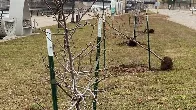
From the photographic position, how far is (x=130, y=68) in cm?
1256

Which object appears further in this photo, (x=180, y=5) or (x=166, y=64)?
(x=180, y=5)

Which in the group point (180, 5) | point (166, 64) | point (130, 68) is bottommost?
point (180, 5)

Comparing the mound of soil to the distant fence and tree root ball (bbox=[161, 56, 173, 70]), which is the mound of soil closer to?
tree root ball (bbox=[161, 56, 173, 70])

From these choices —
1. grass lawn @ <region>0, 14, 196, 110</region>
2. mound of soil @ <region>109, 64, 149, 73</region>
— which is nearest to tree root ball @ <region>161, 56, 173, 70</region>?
grass lawn @ <region>0, 14, 196, 110</region>

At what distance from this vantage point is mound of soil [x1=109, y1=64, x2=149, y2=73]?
12.1 m

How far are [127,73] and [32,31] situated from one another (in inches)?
639

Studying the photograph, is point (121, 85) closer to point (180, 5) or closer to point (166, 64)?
point (166, 64)

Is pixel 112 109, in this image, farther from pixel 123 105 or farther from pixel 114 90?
pixel 114 90

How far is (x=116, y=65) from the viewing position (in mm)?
13273

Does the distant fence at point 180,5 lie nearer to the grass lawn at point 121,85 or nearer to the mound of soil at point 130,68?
the grass lawn at point 121,85

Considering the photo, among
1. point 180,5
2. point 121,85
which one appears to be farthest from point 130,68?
point 180,5

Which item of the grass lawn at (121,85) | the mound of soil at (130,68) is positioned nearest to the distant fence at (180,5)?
the grass lawn at (121,85)

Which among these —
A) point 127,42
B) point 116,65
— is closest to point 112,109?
point 116,65

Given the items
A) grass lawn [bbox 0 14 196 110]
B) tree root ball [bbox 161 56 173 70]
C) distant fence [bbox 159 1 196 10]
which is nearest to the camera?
grass lawn [bbox 0 14 196 110]
